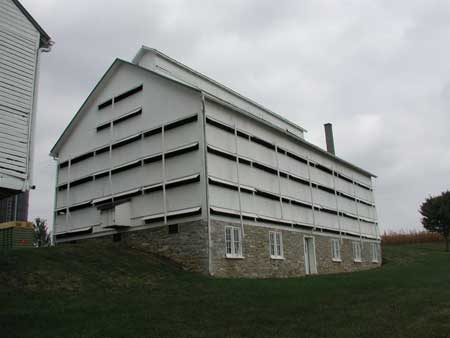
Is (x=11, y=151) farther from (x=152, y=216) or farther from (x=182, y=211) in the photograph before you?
(x=152, y=216)

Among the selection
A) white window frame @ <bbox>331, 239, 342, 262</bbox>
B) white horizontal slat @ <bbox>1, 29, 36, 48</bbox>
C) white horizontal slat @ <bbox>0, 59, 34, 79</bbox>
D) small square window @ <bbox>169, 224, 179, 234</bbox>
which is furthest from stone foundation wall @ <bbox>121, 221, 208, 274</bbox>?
white window frame @ <bbox>331, 239, 342, 262</bbox>

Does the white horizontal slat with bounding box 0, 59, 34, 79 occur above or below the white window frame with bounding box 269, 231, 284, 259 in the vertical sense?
above

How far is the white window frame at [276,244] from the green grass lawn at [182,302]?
5614mm

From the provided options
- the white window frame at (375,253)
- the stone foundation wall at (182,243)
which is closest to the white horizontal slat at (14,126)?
the stone foundation wall at (182,243)

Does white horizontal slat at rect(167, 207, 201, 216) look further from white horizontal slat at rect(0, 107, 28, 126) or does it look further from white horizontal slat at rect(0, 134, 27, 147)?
white horizontal slat at rect(0, 107, 28, 126)

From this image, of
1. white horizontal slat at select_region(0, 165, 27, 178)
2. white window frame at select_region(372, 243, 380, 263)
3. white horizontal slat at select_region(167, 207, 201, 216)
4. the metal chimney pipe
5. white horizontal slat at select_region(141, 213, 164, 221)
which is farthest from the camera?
the metal chimney pipe

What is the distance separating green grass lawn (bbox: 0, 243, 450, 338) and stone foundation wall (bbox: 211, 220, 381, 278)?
2.09 m

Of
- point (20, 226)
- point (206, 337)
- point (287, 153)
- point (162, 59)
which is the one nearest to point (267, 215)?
point (287, 153)

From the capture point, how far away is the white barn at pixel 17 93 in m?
13.2

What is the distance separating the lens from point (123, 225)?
23828 millimetres

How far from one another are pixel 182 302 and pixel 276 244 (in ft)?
40.1

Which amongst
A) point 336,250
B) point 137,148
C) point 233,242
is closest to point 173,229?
point 233,242

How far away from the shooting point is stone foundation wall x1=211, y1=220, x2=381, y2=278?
21.0m

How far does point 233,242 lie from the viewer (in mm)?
21984
